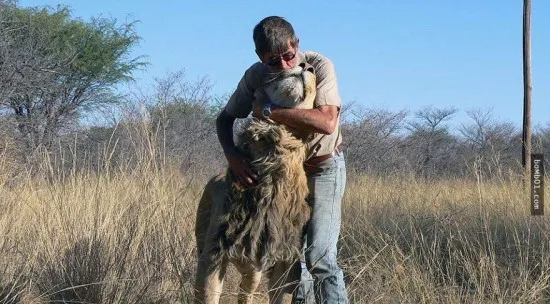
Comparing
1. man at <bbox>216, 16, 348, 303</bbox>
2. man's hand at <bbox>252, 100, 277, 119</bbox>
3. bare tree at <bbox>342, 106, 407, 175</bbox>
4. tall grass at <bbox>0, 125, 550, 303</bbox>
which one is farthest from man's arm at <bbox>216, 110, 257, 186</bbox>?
bare tree at <bbox>342, 106, 407, 175</bbox>

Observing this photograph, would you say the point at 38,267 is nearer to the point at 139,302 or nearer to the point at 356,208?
the point at 139,302

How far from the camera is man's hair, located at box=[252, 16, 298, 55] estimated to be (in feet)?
13.1

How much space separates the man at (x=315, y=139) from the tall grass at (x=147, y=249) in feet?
2.42

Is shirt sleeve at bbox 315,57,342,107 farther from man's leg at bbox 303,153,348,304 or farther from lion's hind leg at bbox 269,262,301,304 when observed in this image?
lion's hind leg at bbox 269,262,301,304

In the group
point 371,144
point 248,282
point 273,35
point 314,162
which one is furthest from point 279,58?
point 371,144

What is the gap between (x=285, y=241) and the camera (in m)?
4.14

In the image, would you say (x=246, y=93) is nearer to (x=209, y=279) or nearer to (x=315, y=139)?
(x=315, y=139)

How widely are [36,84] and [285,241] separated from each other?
10.9m

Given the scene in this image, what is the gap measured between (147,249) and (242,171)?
4.36 feet

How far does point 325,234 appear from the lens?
164 inches

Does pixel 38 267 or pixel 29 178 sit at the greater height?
pixel 29 178

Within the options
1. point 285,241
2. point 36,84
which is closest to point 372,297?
point 285,241

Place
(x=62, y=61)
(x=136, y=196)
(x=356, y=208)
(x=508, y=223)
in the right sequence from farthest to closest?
(x=62, y=61) → (x=356, y=208) → (x=508, y=223) → (x=136, y=196)

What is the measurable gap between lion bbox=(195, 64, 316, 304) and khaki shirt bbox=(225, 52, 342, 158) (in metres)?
0.08
